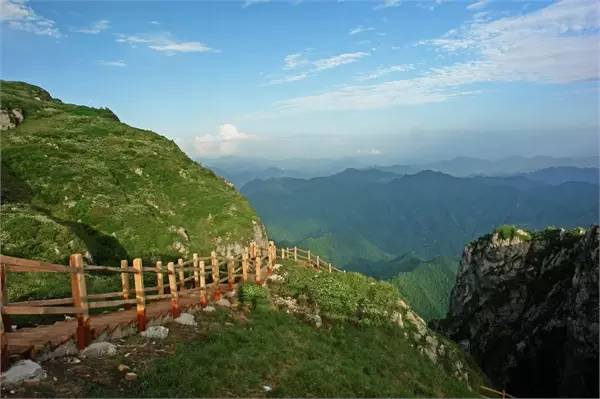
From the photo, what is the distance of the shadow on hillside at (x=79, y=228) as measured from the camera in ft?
106

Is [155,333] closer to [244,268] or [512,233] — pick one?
[244,268]

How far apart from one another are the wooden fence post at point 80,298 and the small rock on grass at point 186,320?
188 inches

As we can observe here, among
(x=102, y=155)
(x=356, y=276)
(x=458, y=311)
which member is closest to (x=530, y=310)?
(x=458, y=311)

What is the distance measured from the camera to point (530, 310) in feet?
266

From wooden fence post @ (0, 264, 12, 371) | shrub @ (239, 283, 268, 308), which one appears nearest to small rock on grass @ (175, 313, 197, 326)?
shrub @ (239, 283, 268, 308)

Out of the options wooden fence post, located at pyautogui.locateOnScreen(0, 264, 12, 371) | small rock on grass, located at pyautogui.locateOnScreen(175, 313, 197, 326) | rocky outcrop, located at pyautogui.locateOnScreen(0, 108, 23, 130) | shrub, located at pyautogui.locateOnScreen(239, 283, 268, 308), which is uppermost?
rocky outcrop, located at pyautogui.locateOnScreen(0, 108, 23, 130)

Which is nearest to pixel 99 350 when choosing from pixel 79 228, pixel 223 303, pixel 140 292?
pixel 140 292

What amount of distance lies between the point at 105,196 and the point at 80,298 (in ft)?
98.7

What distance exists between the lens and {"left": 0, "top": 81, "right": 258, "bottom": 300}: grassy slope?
1179 inches

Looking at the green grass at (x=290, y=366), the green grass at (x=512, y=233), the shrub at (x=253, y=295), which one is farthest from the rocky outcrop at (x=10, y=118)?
the green grass at (x=512, y=233)

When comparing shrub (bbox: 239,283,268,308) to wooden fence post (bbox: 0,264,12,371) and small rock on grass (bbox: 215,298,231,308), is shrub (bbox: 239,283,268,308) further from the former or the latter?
wooden fence post (bbox: 0,264,12,371)

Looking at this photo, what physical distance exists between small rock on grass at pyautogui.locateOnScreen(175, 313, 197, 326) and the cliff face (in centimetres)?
5695

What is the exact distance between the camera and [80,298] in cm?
1240

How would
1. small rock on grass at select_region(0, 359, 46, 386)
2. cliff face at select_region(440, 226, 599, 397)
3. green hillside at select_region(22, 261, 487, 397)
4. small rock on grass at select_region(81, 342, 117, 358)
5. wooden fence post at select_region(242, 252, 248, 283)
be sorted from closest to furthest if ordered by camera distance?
small rock on grass at select_region(0, 359, 46, 386) < green hillside at select_region(22, 261, 487, 397) < small rock on grass at select_region(81, 342, 117, 358) < wooden fence post at select_region(242, 252, 248, 283) < cliff face at select_region(440, 226, 599, 397)
